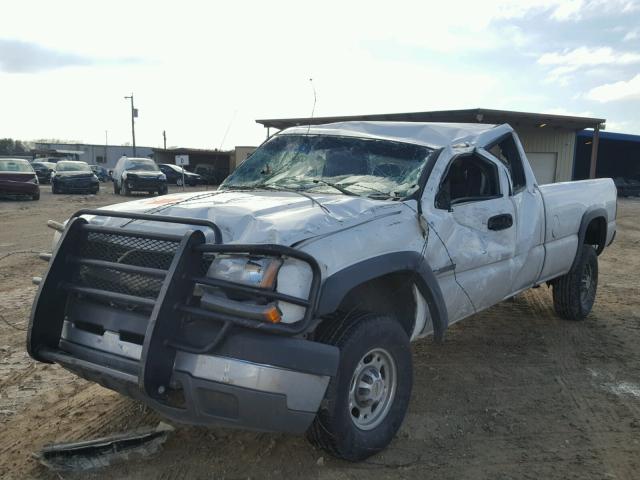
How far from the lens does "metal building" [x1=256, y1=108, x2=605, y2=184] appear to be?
844 inches

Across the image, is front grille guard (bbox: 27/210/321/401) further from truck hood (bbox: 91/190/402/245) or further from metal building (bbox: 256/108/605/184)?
metal building (bbox: 256/108/605/184)

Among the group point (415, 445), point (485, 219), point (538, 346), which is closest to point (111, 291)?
point (415, 445)

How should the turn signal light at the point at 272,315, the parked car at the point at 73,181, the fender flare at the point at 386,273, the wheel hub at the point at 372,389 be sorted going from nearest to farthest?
the turn signal light at the point at 272,315 → the fender flare at the point at 386,273 → the wheel hub at the point at 372,389 → the parked car at the point at 73,181

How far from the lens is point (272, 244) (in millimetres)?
2855

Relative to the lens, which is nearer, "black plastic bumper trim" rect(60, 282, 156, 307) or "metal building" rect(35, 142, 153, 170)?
"black plastic bumper trim" rect(60, 282, 156, 307)

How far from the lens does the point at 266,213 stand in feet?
10.8

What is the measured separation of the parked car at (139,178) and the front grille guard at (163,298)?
866 inches

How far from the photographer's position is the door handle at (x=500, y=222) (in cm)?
448

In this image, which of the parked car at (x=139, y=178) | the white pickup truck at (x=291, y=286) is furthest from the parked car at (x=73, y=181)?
the white pickup truck at (x=291, y=286)

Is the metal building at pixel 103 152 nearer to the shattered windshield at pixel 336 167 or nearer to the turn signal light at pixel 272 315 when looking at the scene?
the shattered windshield at pixel 336 167

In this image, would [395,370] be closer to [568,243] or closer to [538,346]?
[538,346]

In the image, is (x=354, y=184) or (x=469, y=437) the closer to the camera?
(x=469, y=437)

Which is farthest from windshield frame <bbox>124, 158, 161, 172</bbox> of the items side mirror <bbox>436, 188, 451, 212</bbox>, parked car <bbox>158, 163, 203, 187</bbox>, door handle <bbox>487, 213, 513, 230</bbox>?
side mirror <bbox>436, 188, 451, 212</bbox>

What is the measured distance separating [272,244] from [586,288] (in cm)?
491
